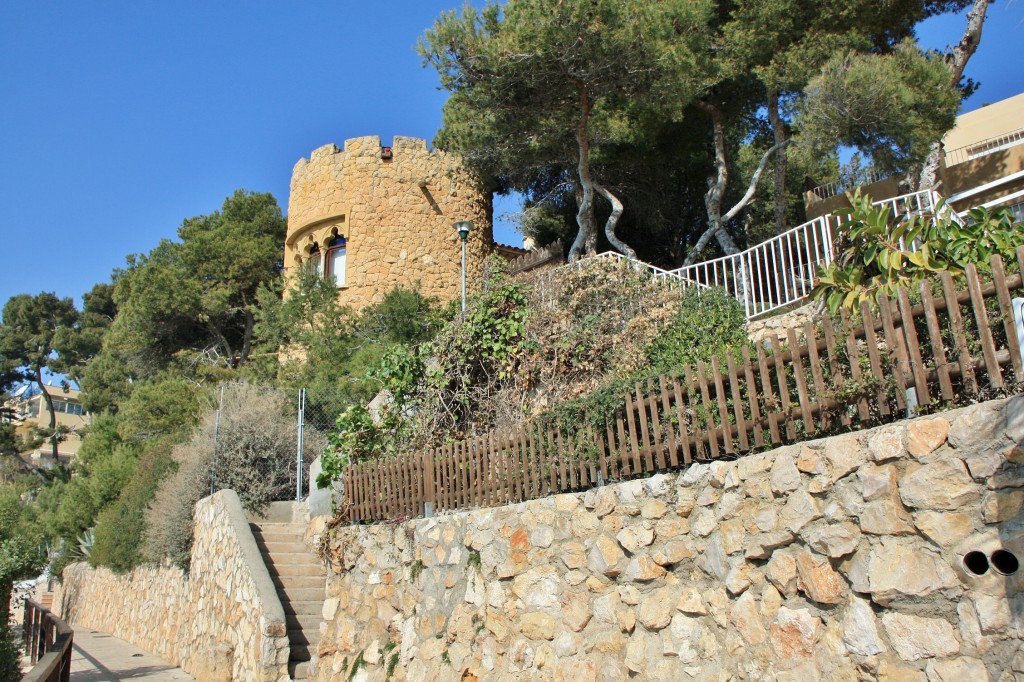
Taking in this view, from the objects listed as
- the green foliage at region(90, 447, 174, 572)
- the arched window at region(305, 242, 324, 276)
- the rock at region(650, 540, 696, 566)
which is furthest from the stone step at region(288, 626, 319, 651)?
the arched window at region(305, 242, 324, 276)

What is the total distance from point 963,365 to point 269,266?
20.2 metres

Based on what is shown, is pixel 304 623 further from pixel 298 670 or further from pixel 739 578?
pixel 739 578

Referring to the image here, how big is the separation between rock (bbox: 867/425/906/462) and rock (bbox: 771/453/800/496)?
46cm

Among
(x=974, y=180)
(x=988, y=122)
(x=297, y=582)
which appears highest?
(x=988, y=122)

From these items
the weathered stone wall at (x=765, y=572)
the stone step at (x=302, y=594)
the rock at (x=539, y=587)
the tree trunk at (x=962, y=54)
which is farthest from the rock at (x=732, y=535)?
the tree trunk at (x=962, y=54)

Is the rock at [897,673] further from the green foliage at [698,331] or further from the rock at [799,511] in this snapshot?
the green foliage at [698,331]

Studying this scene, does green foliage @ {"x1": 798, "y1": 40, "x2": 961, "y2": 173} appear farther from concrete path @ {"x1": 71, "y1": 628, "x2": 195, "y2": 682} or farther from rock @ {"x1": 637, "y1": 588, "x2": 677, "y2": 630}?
concrete path @ {"x1": 71, "y1": 628, "x2": 195, "y2": 682}

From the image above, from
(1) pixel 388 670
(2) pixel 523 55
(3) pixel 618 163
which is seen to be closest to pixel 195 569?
(1) pixel 388 670

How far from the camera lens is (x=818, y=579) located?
13.5ft

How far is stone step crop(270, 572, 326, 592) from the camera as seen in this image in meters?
9.98

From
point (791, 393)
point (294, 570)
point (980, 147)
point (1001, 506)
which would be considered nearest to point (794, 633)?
point (1001, 506)

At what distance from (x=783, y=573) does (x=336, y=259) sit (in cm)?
1572

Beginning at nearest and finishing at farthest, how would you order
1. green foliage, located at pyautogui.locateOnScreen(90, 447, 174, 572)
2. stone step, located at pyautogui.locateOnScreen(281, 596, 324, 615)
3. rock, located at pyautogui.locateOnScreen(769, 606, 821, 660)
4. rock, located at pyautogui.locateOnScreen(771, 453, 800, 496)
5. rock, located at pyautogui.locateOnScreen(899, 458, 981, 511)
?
rock, located at pyautogui.locateOnScreen(899, 458, 981, 511)
rock, located at pyautogui.locateOnScreen(769, 606, 821, 660)
rock, located at pyautogui.locateOnScreen(771, 453, 800, 496)
stone step, located at pyautogui.locateOnScreen(281, 596, 324, 615)
green foliage, located at pyautogui.locateOnScreen(90, 447, 174, 572)

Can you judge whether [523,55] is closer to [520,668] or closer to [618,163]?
[618,163]
